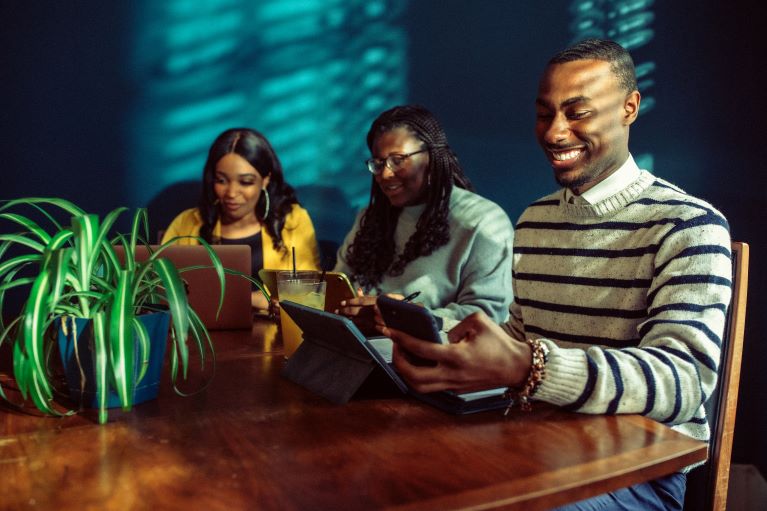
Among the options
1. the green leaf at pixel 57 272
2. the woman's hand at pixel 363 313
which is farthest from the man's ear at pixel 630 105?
the green leaf at pixel 57 272

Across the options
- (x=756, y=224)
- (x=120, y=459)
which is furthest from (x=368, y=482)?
(x=756, y=224)

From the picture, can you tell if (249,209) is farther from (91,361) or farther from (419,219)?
(91,361)

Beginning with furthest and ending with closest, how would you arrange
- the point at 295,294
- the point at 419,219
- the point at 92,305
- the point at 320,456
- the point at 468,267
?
the point at 419,219
the point at 468,267
the point at 295,294
the point at 92,305
the point at 320,456

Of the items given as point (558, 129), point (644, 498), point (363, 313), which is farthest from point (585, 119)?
point (644, 498)

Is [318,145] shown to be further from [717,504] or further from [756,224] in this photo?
[717,504]

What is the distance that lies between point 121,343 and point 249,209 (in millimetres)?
2106

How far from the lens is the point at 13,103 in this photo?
287 cm

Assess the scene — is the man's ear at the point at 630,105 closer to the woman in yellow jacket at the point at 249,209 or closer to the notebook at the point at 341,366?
the notebook at the point at 341,366

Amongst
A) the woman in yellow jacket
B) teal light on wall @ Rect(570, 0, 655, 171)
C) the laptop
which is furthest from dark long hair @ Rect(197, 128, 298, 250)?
teal light on wall @ Rect(570, 0, 655, 171)

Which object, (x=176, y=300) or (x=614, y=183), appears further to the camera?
(x=614, y=183)

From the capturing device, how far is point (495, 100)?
122 inches

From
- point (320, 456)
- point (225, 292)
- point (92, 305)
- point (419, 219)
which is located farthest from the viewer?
point (419, 219)

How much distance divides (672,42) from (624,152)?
1685 millimetres

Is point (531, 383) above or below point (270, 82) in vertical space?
below
